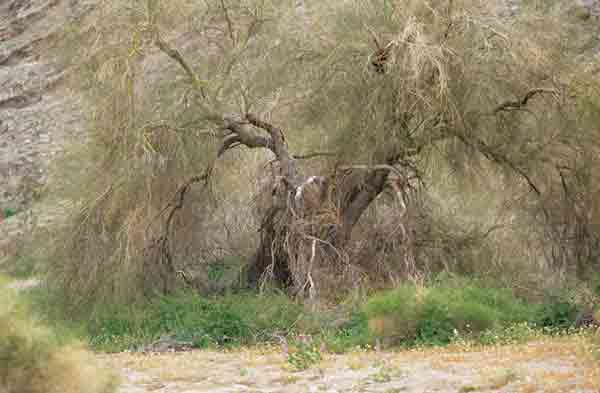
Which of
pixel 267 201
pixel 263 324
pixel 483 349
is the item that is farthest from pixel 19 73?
pixel 483 349

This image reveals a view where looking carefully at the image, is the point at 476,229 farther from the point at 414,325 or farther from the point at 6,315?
the point at 6,315

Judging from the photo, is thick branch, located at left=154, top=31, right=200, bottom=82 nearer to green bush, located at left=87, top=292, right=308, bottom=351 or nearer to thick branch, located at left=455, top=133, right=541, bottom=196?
green bush, located at left=87, top=292, right=308, bottom=351

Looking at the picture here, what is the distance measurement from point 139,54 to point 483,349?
6225mm

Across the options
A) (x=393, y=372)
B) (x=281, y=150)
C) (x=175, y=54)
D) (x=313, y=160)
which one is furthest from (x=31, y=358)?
(x=313, y=160)

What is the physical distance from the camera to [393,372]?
7.61 m

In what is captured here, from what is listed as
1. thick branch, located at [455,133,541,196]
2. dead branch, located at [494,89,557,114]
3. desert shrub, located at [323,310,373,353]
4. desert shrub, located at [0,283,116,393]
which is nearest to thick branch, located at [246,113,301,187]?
thick branch, located at [455,133,541,196]

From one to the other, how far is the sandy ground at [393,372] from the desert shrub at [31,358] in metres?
2.20

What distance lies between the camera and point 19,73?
35.1 m

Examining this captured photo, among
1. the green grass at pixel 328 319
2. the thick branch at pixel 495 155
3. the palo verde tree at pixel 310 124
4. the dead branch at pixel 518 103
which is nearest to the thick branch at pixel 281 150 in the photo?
the palo verde tree at pixel 310 124

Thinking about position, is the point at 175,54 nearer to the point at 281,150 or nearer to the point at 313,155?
the point at 281,150

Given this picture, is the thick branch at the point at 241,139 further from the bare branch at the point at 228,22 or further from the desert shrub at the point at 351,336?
the desert shrub at the point at 351,336

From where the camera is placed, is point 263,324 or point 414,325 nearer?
point 414,325

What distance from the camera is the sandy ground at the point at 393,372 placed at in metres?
6.67

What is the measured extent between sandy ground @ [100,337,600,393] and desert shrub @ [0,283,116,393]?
2200 mm
